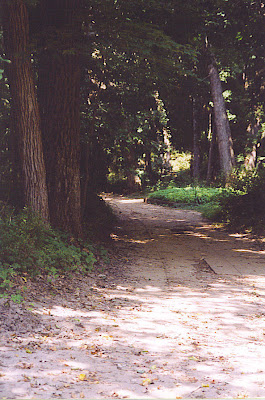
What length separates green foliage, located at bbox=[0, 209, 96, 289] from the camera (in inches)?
277

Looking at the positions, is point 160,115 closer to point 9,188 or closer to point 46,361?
point 9,188

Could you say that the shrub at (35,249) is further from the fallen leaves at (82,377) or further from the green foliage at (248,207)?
the green foliage at (248,207)

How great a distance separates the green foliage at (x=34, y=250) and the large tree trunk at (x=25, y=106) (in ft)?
1.68

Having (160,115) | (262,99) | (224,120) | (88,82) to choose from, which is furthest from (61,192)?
(160,115)

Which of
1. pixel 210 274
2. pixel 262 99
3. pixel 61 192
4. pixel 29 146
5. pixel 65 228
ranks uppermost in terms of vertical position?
pixel 262 99

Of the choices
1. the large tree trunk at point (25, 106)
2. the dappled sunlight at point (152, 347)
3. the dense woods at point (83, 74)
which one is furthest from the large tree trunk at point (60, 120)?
the dappled sunlight at point (152, 347)

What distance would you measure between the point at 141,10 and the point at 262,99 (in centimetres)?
558

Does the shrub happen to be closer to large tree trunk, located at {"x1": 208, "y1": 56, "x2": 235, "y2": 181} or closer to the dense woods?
the dense woods

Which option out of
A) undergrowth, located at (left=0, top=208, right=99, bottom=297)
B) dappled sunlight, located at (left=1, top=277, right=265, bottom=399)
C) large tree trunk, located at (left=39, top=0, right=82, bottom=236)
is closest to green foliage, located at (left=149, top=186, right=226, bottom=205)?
large tree trunk, located at (left=39, top=0, right=82, bottom=236)

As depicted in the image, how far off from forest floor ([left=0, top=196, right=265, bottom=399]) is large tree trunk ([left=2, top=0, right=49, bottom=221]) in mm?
1984

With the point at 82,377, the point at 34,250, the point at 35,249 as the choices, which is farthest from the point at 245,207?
the point at 82,377

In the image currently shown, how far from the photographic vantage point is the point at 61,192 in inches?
395

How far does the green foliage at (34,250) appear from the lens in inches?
277

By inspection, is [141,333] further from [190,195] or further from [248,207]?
[190,195]
